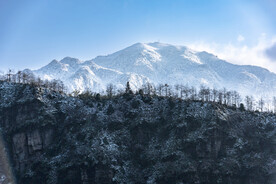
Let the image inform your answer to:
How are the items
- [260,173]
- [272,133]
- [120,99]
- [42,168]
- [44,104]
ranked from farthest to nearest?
[120,99], [44,104], [272,133], [42,168], [260,173]

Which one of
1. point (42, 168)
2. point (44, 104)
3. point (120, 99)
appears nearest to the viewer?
point (42, 168)

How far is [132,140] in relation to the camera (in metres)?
112

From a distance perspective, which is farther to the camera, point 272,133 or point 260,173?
point 272,133

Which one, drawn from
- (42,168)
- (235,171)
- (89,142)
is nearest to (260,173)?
(235,171)

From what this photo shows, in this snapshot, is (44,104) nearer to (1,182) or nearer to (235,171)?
(1,182)

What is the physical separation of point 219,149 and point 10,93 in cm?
9171

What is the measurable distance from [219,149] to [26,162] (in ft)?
235

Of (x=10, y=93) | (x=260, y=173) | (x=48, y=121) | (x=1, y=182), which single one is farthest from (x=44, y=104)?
(x=260, y=173)

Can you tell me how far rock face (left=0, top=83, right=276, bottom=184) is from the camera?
3831 inches

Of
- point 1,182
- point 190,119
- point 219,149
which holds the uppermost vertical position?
point 190,119

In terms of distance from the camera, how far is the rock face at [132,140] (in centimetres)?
9731

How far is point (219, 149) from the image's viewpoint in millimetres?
103438

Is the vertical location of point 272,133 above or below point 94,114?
below

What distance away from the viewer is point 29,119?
115m
